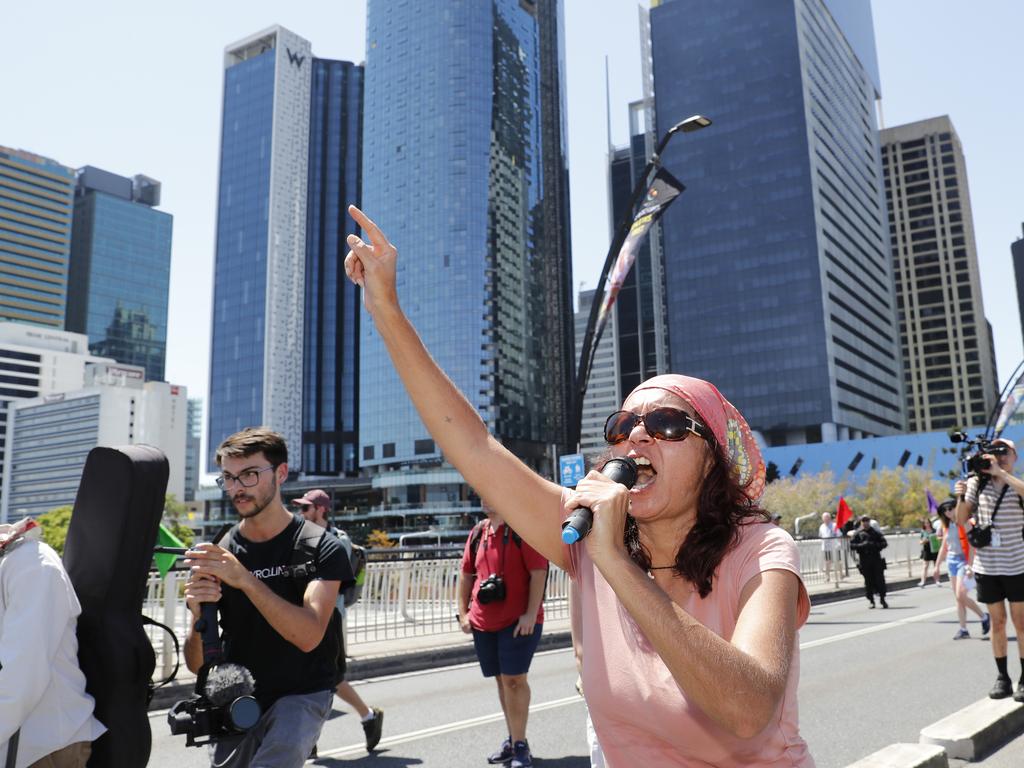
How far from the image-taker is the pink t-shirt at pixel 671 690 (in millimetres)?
1739

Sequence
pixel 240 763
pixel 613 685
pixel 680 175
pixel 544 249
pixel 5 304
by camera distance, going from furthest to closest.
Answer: pixel 5 304 → pixel 544 249 → pixel 680 175 → pixel 240 763 → pixel 613 685

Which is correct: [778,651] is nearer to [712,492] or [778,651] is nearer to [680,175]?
[712,492]

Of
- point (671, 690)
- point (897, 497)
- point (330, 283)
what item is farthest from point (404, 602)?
point (330, 283)

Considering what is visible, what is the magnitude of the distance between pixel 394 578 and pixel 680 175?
12345cm

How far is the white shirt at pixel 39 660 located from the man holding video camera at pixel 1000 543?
21.7 feet

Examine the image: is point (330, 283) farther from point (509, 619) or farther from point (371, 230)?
point (371, 230)

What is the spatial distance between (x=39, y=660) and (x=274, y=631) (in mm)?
1017

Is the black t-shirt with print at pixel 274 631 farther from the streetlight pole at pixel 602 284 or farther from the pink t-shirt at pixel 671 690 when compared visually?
the streetlight pole at pixel 602 284

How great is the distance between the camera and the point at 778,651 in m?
1.65

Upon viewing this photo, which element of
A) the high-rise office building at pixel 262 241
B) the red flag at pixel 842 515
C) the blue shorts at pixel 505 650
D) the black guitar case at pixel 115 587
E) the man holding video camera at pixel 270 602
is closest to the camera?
the black guitar case at pixel 115 587

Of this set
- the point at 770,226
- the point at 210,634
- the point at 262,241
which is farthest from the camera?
the point at 262,241

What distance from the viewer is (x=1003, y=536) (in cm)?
705

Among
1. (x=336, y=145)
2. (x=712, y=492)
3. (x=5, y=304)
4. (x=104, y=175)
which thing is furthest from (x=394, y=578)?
(x=104, y=175)

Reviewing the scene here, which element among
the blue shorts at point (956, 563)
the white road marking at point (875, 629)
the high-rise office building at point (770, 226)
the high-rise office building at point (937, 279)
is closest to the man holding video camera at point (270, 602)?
the white road marking at point (875, 629)
